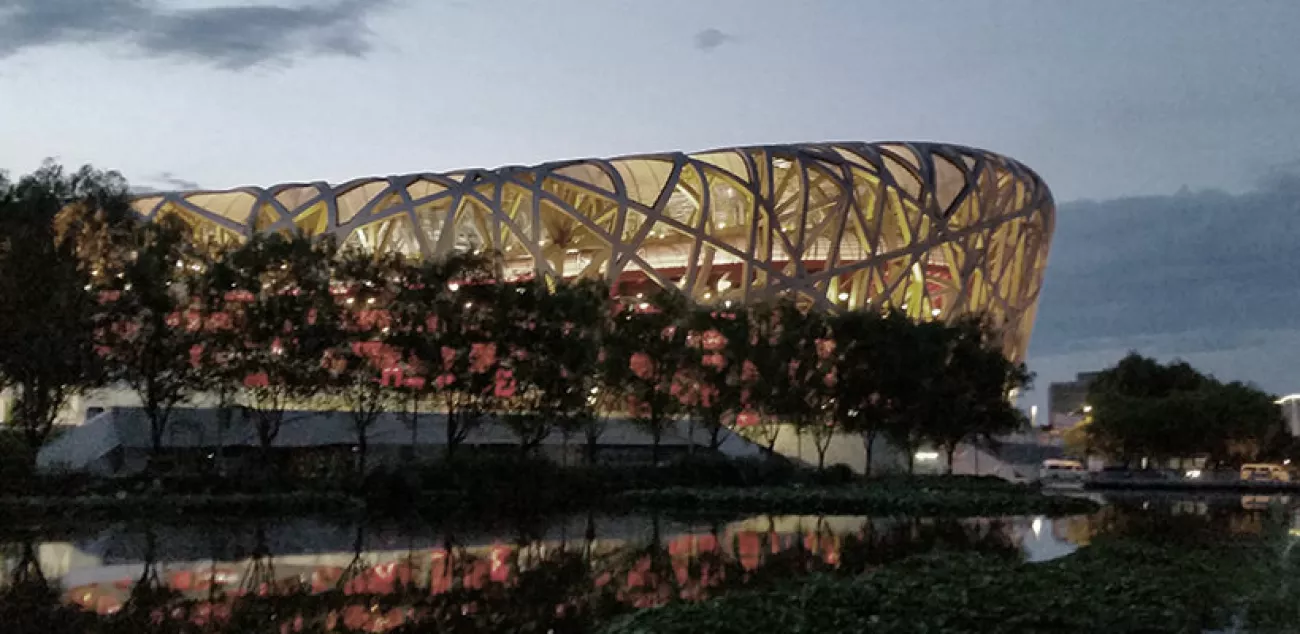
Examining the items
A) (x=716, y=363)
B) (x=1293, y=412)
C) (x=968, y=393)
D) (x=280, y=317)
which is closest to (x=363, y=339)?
(x=280, y=317)

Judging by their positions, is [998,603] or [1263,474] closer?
[998,603]

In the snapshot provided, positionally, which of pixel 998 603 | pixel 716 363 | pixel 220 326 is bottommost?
pixel 998 603

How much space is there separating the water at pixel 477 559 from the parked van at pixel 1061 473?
3503 centimetres

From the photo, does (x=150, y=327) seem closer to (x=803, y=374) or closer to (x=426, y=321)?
(x=426, y=321)

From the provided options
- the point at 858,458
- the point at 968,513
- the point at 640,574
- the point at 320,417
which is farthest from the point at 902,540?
the point at 858,458

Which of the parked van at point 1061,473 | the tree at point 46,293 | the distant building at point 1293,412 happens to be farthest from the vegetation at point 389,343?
the distant building at point 1293,412

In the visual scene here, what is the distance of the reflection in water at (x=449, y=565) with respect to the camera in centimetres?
1577

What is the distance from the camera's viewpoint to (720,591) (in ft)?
57.8

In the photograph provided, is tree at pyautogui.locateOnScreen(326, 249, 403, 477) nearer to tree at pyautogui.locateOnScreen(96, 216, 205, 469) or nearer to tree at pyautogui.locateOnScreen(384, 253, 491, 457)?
tree at pyautogui.locateOnScreen(384, 253, 491, 457)

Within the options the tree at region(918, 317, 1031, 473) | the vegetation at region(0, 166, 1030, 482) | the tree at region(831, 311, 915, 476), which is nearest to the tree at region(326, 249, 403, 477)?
the vegetation at region(0, 166, 1030, 482)

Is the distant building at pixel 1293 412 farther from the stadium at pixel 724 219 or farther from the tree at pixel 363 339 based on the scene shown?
the tree at pixel 363 339

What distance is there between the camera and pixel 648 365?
4581 cm

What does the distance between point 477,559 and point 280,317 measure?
19295mm

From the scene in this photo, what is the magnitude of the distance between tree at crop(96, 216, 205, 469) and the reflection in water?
31.7ft
